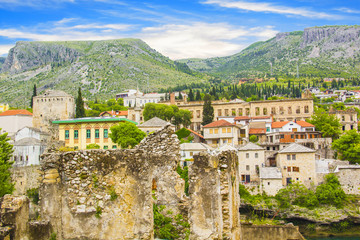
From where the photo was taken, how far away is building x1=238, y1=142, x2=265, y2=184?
57.7 m

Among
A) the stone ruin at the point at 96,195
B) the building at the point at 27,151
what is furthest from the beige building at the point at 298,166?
the stone ruin at the point at 96,195

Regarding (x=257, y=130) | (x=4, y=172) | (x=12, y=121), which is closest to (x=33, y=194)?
(x=4, y=172)

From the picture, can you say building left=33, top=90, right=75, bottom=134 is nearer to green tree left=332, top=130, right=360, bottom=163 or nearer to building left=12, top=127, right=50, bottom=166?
building left=12, top=127, right=50, bottom=166

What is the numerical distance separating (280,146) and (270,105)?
34.2 m

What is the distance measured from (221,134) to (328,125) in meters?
19.1

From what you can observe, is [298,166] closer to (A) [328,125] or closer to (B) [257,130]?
(A) [328,125]

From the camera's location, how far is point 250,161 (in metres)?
58.7

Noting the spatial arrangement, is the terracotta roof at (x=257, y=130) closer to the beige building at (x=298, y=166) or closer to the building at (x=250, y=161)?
the building at (x=250, y=161)

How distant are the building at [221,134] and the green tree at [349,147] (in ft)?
54.2

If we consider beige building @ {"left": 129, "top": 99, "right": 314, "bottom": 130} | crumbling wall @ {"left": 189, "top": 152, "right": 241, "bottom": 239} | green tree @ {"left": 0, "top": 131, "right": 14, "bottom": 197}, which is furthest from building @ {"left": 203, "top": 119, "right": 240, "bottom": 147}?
crumbling wall @ {"left": 189, "top": 152, "right": 241, "bottom": 239}

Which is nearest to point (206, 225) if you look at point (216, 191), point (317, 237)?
point (216, 191)

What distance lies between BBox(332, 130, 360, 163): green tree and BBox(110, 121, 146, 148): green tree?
98.4 ft

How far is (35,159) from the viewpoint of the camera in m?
62.7

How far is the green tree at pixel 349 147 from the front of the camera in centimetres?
6025
